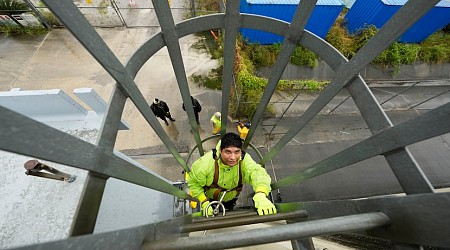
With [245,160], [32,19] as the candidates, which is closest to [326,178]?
[245,160]

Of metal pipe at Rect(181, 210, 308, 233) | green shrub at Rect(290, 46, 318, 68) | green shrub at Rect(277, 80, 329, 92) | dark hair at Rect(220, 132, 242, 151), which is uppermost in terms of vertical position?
green shrub at Rect(290, 46, 318, 68)

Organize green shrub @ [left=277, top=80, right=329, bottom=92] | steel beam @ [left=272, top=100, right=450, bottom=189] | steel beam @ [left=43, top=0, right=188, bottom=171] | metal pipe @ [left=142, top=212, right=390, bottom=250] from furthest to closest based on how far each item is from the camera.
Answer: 1. green shrub @ [left=277, top=80, right=329, bottom=92]
2. steel beam @ [left=272, top=100, right=450, bottom=189]
3. steel beam @ [left=43, top=0, right=188, bottom=171]
4. metal pipe @ [left=142, top=212, right=390, bottom=250]

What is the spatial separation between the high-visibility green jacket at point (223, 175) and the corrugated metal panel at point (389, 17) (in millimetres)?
12030

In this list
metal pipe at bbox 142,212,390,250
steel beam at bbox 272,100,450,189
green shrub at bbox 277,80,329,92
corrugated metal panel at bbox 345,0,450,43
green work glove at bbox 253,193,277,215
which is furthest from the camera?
corrugated metal panel at bbox 345,0,450,43

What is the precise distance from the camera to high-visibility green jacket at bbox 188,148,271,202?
161 inches

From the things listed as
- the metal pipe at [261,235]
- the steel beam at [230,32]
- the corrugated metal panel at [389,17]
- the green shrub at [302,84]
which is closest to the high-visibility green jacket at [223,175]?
the steel beam at [230,32]

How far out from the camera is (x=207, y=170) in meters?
4.21

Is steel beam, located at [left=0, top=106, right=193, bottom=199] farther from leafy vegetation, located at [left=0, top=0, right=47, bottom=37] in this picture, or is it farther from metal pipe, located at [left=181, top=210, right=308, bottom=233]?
leafy vegetation, located at [left=0, top=0, right=47, bottom=37]

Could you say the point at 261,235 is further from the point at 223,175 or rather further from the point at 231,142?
the point at 223,175

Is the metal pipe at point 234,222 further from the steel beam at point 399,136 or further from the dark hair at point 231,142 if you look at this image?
the dark hair at point 231,142

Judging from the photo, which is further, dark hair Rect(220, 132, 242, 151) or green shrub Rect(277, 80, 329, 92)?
green shrub Rect(277, 80, 329, 92)

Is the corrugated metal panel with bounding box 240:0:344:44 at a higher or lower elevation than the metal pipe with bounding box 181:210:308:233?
higher

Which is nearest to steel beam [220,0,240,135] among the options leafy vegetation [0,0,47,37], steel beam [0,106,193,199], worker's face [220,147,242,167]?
worker's face [220,147,242,167]

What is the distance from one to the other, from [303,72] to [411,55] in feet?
20.5
